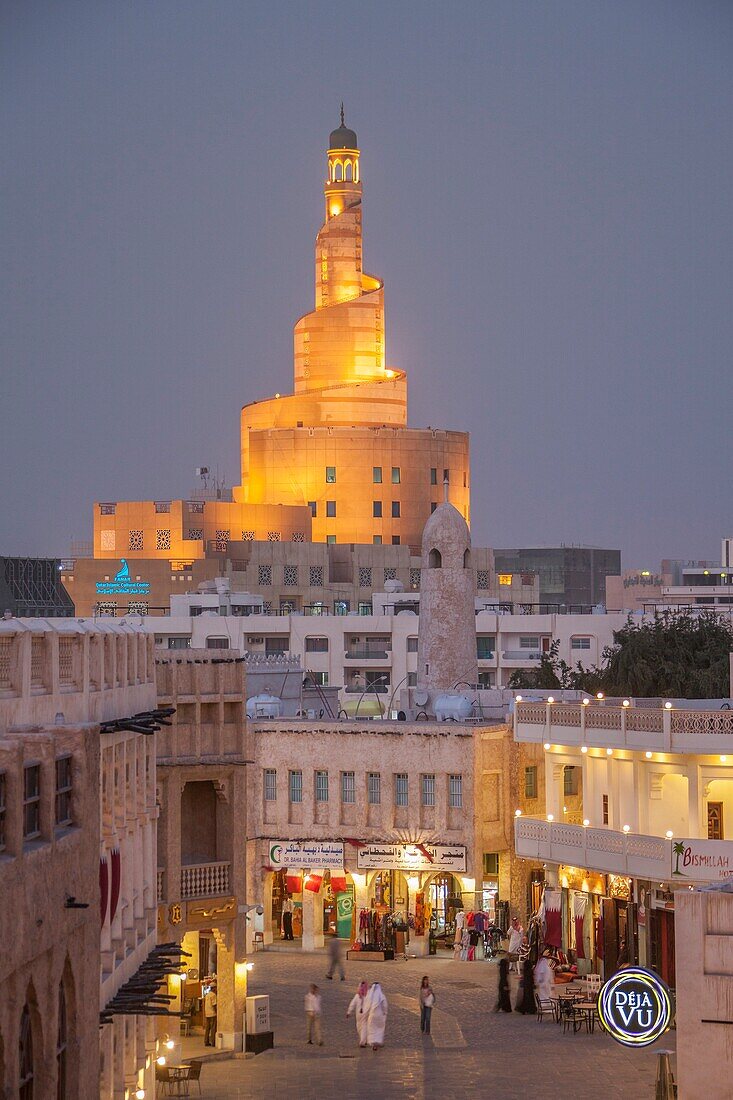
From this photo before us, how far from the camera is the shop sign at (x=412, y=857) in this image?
49469 millimetres

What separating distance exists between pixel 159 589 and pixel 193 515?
827 centimetres

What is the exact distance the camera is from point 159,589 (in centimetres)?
13325

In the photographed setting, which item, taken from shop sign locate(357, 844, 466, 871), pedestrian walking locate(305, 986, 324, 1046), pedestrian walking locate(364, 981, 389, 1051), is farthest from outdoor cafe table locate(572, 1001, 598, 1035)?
shop sign locate(357, 844, 466, 871)

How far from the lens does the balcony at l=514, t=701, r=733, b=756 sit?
43.4 metres

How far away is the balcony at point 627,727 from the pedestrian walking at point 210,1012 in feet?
36.0

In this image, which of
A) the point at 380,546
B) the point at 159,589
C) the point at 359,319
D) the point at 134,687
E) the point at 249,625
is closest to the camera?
the point at 134,687

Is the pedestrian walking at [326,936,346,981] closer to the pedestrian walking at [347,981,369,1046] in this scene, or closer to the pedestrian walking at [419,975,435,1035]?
the pedestrian walking at [419,975,435,1035]

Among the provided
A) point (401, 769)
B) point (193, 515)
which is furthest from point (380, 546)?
point (401, 769)

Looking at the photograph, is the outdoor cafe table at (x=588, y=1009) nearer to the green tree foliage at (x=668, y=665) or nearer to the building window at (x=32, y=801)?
the building window at (x=32, y=801)

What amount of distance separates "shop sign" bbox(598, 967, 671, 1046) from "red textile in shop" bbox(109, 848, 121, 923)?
22.6 ft

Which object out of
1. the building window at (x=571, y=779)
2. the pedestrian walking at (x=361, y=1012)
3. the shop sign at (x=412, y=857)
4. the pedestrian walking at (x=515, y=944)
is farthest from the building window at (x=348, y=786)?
the pedestrian walking at (x=361, y=1012)

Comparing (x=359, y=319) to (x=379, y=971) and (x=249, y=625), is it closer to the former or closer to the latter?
(x=249, y=625)

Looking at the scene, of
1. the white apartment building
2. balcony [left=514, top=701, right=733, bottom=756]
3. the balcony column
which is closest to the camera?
balcony [left=514, top=701, right=733, bottom=756]

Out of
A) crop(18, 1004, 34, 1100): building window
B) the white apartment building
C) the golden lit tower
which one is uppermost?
the golden lit tower
